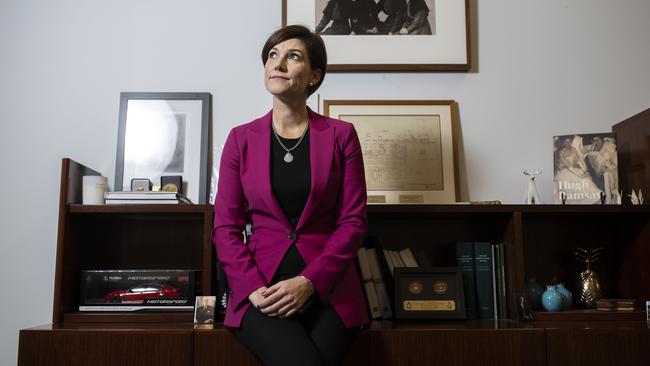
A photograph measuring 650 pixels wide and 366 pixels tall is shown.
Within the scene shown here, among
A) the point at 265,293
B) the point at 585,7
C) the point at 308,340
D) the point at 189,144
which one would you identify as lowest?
the point at 308,340

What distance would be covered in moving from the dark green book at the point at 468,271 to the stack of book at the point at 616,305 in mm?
436

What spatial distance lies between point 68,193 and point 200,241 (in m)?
0.51

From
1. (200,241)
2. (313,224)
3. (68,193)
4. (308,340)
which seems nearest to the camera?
(308,340)

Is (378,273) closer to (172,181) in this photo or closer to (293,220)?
(293,220)

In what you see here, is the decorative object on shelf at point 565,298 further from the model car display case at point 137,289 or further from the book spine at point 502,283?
the model car display case at point 137,289

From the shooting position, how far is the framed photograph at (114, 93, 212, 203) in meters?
2.32

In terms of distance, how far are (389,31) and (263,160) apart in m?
0.99

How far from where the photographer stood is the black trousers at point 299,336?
4.81 feet

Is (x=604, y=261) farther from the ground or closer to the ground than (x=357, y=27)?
closer to the ground

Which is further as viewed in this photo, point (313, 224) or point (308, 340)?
point (313, 224)

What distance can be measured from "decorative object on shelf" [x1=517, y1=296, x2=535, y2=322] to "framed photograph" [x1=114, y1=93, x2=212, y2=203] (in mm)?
1189

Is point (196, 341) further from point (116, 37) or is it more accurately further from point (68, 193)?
point (116, 37)

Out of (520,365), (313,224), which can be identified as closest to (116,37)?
(313,224)

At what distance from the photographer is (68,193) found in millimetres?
2000
